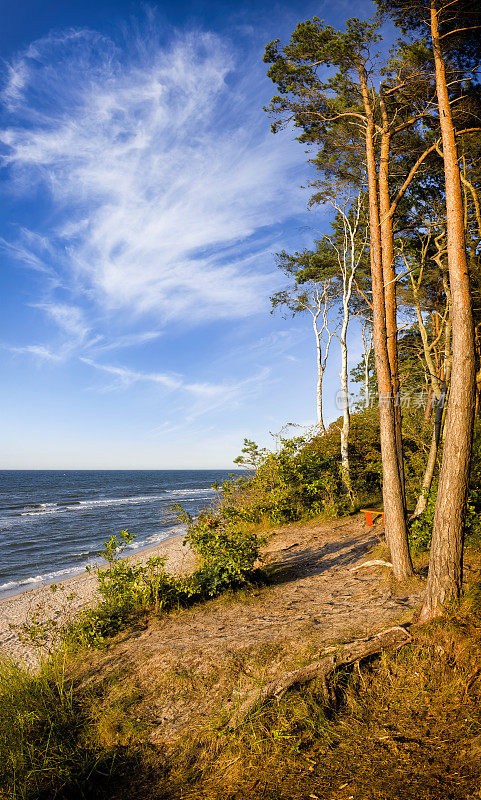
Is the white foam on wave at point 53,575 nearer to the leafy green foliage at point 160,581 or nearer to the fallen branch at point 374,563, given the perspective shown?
the leafy green foliage at point 160,581

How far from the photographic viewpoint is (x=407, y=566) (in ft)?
22.7

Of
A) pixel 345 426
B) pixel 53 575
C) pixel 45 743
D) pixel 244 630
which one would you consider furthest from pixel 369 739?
pixel 53 575

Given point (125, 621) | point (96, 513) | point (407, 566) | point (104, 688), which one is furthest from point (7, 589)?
point (96, 513)

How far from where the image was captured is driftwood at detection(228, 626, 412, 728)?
12.8 feet

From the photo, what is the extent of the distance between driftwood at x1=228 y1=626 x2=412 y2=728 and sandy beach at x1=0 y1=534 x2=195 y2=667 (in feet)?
14.8

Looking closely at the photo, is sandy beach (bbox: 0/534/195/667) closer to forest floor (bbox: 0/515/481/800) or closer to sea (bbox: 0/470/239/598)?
sea (bbox: 0/470/239/598)

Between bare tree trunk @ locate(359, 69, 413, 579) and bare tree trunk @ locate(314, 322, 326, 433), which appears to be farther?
bare tree trunk @ locate(314, 322, 326, 433)

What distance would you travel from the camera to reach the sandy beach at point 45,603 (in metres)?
9.06

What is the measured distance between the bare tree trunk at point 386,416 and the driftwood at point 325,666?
2.48 meters

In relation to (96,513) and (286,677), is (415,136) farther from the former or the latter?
(96,513)

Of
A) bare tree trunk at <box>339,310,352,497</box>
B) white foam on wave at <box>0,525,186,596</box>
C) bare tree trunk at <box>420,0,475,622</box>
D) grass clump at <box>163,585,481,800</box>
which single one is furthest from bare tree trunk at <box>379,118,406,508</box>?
white foam on wave at <box>0,525,186,596</box>

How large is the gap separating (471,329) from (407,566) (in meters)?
4.03

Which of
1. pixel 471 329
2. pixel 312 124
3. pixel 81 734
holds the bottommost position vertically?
pixel 81 734

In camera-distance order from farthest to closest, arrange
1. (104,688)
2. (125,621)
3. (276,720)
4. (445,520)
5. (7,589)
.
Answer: (7,589), (125,621), (445,520), (104,688), (276,720)
